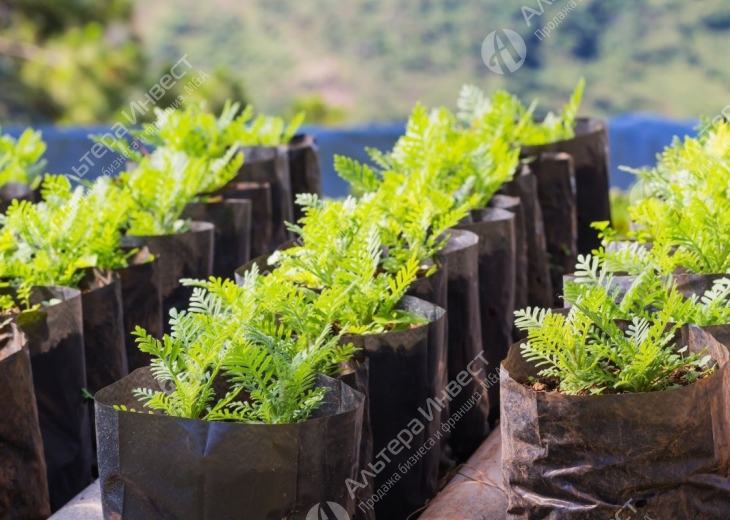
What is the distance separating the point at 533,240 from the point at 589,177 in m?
0.63

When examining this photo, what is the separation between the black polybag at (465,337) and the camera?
2500 mm

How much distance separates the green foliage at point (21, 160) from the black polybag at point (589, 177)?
6.75 ft

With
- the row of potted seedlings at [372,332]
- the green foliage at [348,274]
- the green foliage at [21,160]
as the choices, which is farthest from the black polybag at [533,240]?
the green foliage at [21,160]

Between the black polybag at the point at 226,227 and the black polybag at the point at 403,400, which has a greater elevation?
the black polybag at the point at 226,227

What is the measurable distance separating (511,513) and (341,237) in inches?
30.6

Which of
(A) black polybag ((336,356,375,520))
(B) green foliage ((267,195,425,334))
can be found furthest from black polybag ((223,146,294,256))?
(A) black polybag ((336,356,375,520))

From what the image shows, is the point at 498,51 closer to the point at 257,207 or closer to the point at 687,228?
the point at 257,207

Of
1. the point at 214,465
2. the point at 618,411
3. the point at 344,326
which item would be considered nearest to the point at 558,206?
the point at 344,326

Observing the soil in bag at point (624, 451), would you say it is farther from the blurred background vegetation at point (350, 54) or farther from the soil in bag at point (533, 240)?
the blurred background vegetation at point (350, 54)

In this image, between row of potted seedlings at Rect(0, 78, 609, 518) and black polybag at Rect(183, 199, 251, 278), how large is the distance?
0.02 m

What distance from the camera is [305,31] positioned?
16234 mm

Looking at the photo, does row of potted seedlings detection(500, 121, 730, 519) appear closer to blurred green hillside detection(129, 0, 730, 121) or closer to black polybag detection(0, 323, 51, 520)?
black polybag detection(0, 323, 51, 520)

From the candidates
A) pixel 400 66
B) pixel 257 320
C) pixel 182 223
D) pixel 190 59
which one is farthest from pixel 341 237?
pixel 190 59

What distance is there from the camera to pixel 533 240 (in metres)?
3.27
